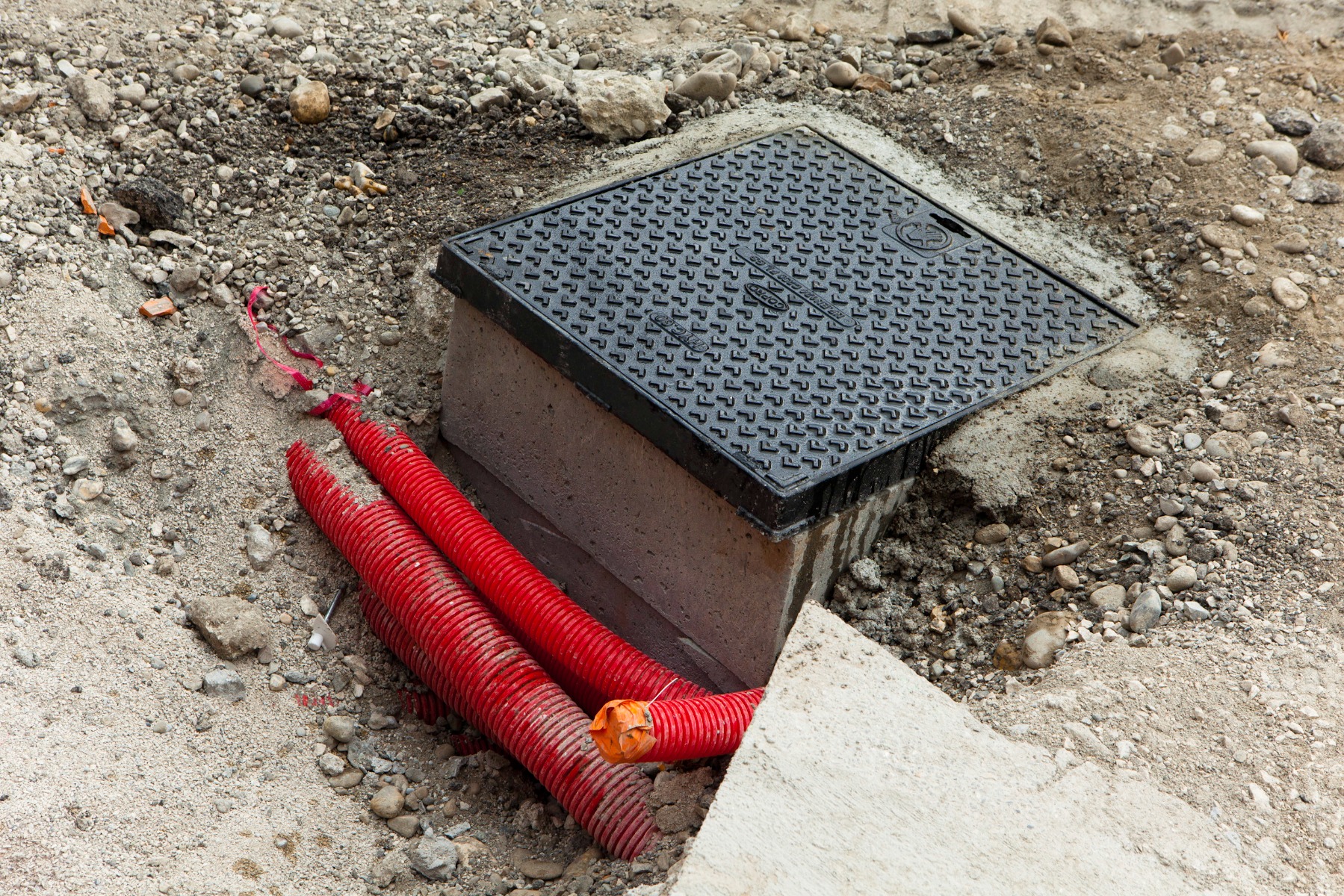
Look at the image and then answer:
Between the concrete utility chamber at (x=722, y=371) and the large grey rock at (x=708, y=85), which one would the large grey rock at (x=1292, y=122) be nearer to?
the concrete utility chamber at (x=722, y=371)

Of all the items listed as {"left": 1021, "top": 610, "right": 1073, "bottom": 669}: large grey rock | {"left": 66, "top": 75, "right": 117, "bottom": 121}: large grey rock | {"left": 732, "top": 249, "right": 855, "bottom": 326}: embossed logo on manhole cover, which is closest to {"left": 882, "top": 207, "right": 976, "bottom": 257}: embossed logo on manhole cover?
{"left": 732, "top": 249, "right": 855, "bottom": 326}: embossed logo on manhole cover

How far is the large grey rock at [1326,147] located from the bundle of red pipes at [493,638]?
262 cm

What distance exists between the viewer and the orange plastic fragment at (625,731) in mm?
2383

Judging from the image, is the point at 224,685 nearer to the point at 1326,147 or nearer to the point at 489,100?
the point at 489,100

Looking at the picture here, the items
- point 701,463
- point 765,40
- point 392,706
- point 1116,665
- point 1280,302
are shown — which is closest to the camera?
point 1116,665

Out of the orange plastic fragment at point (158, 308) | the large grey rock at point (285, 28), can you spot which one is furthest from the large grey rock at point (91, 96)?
the orange plastic fragment at point (158, 308)

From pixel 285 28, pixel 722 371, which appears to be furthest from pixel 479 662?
pixel 285 28

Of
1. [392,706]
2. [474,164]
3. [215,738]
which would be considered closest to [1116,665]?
[392,706]

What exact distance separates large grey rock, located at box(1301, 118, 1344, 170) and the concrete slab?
8.07 feet

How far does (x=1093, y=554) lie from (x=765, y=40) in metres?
2.56

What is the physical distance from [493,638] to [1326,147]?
2996 mm

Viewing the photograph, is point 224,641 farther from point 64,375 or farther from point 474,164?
point 474,164

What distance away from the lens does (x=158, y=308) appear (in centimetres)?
346

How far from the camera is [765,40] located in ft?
14.9
